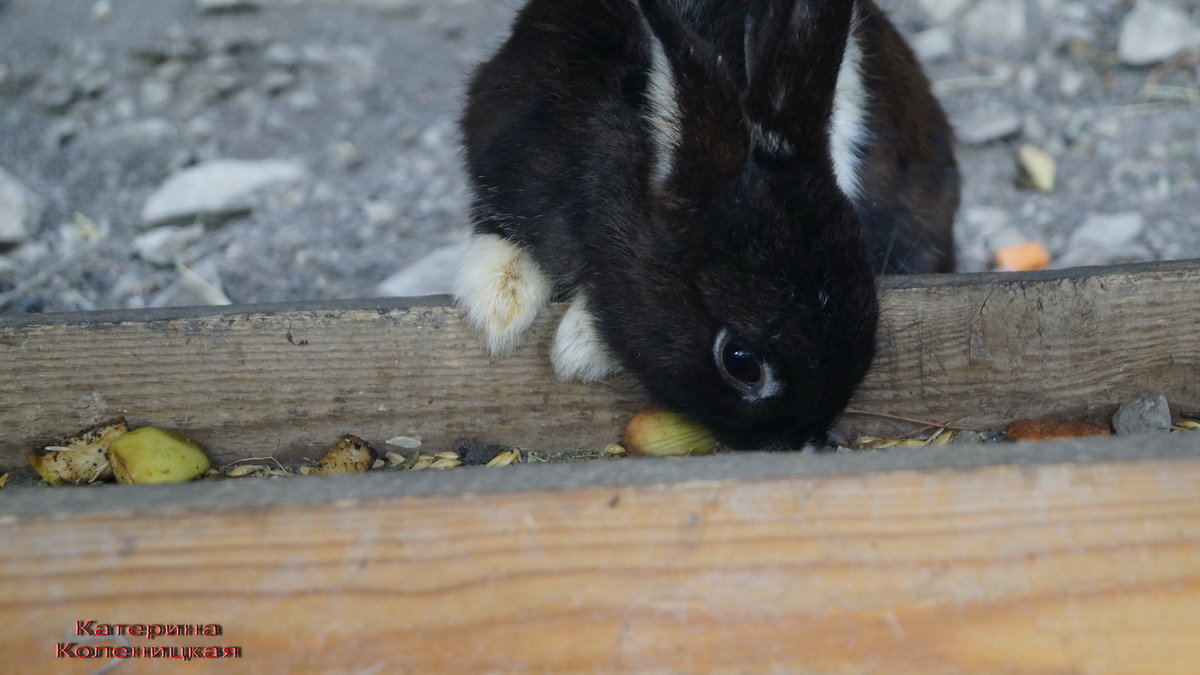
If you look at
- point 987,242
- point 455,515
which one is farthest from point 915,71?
point 455,515

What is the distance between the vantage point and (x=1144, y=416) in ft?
7.25

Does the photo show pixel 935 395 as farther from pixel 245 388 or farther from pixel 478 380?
pixel 245 388

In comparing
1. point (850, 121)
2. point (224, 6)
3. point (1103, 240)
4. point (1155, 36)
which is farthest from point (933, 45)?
point (224, 6)

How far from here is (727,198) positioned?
2232 millimetres

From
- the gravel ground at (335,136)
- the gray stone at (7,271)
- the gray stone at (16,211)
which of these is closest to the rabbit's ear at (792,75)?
the gravel ground at (335,136)

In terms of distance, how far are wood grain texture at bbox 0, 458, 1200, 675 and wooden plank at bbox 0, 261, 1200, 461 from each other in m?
0.84

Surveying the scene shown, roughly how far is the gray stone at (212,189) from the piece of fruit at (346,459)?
282 cm

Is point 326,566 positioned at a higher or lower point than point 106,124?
higher

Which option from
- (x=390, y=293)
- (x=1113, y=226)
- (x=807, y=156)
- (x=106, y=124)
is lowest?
(x=106, y=124)

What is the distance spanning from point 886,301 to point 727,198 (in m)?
0.39

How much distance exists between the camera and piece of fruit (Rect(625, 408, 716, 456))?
230cm

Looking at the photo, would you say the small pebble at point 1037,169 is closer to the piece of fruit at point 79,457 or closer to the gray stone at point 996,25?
the gray stone at point 996,25

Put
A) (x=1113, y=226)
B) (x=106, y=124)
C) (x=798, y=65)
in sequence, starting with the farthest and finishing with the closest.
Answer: (x=106, y=124)
(x=1113, y=226)
(x=798, y=65)

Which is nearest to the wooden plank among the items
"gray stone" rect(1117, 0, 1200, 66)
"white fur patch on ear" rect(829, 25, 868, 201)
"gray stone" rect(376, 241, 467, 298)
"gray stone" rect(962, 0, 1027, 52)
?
"white fur patch on ear" rect(829, 25, 868, 201)
